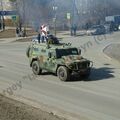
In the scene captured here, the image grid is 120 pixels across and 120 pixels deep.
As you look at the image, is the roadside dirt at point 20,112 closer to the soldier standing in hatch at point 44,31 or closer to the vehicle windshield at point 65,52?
the vehicle windshield at point 65,52

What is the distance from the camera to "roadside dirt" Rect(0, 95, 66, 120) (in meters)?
12.0

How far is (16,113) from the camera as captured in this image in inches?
493

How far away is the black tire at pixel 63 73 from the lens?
19.0 m

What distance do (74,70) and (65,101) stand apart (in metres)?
4.08

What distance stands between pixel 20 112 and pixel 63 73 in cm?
670

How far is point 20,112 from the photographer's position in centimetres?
1270

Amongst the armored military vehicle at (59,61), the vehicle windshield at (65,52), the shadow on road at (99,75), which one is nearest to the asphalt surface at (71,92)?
the shadow on road at (99,75)

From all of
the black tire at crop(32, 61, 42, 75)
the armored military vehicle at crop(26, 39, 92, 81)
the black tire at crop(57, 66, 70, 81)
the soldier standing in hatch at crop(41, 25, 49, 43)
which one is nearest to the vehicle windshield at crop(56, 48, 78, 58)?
the armored military vehicle at crop(26, 39, 92, 81)

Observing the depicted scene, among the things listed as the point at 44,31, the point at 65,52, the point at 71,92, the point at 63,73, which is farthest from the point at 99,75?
the point at 44,31

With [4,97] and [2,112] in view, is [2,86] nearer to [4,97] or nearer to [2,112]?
[4,97]

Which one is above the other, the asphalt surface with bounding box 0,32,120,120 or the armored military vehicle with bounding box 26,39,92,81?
the armored military vehicle with bounding box 26,39,92,81

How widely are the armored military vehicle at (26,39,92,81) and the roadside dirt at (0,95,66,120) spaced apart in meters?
5.08

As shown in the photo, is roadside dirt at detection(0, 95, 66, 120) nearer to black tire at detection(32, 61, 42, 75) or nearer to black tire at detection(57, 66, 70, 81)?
black tire at detection(57, 66, 70, 81)

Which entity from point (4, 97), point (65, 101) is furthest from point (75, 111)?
point (4, 97)
